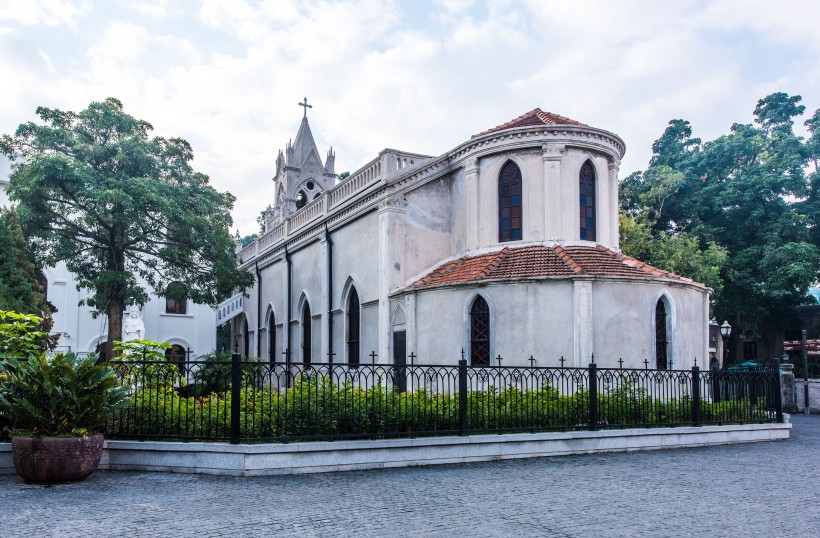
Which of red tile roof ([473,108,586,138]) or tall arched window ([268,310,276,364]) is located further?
tall arched window ([268,310,276,364])

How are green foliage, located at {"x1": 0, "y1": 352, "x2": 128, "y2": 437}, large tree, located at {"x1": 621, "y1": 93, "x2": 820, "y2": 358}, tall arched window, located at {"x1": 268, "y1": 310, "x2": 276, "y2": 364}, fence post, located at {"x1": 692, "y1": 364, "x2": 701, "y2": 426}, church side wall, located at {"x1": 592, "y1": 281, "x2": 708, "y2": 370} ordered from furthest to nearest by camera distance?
1. large tree, located at {"x1": 621, "y1": 93, "x2": 820, "y2": 358}
2. tall arched window, located at {"x1": 268, "y1": 310, "x2": 276, "y2": 364}
3. church side wall, located at {"x1": 592, "y1": 281, "x2": 708, "y2": 370}
4. fence post, located at {"x1": 692, "y1": 364, "x2": 701, "y2": 426}
5. green foliage, located at {"x1": 0, "y1": 352, "x2": 128, "y2": 437}

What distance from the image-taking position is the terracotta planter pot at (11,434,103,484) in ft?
30.5

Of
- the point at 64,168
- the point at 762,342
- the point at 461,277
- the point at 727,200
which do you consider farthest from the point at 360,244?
the point at 762,342

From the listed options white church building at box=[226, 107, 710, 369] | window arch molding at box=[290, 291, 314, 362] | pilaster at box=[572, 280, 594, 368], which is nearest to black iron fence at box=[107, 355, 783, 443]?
white church building at box=[226, 107, 710, 369]

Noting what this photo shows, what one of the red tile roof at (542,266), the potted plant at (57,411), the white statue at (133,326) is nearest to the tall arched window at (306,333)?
the white statue at (133,326)

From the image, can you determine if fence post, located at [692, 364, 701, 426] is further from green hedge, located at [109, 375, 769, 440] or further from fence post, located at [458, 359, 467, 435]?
fence post, located at [458, 359, 467, 435]

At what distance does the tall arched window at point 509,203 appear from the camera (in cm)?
2206

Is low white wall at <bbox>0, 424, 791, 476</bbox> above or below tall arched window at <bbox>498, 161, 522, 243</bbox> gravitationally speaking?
below

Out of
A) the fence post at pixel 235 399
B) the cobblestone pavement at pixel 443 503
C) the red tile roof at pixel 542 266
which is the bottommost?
the cobblestone pavement at pixel 443 503

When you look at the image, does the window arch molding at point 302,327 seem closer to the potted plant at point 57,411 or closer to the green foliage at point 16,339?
the green foliage at point 16,339

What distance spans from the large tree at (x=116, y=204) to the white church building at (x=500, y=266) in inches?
193

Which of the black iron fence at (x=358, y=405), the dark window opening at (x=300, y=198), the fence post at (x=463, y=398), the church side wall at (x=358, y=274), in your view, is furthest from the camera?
the dark window opening at (x=300, y=198)

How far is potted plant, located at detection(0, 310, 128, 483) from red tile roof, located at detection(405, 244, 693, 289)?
1157 cm

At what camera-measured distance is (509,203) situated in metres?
22.2
